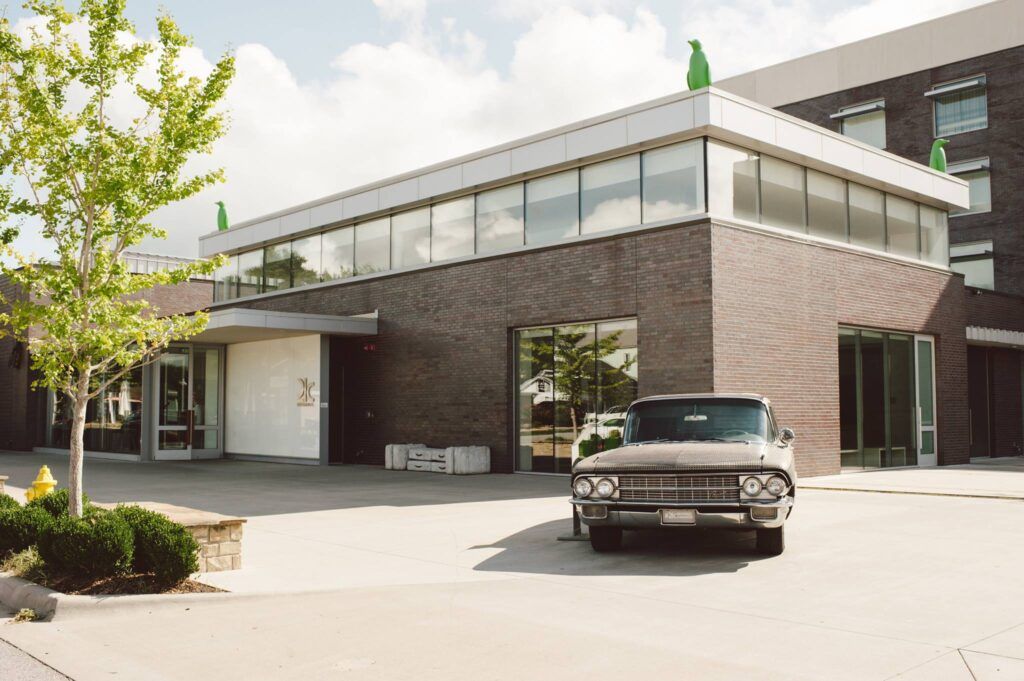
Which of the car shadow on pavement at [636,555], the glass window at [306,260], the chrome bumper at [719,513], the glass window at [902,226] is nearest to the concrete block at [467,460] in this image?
the glass window at [306,260]

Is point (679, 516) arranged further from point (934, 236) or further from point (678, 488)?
point (934, 236)

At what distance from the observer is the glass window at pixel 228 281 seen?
29.5 m

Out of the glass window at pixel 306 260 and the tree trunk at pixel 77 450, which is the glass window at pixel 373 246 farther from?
the tree trunk at pixel 77 450

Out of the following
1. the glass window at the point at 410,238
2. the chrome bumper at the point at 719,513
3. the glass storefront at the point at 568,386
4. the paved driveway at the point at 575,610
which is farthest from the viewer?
the glass window at the point at 410,238

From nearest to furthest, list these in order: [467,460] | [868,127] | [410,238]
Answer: [467,460] < [410,238] < [868,127]

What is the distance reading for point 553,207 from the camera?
19203 mm

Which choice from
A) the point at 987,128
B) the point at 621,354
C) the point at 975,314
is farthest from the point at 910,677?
the point at 987,128

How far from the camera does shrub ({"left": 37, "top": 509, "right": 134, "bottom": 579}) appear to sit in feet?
Answer: 23.7

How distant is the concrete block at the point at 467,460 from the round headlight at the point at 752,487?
468 inches

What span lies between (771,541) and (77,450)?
663 centimetres

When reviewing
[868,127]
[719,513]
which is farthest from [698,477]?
[868,127]

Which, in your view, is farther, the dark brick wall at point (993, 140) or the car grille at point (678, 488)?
the dark brick wall at point (993, 140)

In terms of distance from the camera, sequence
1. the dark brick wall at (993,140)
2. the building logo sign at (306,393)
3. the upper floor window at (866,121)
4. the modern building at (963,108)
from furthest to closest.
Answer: the upper floor window at (866,121), the modern building at (963,108), the dark brick wall at (993,140), the building logo sign at (306,393)

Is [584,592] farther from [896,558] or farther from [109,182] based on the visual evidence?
[109,182]
